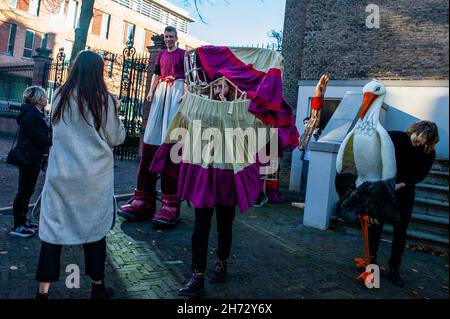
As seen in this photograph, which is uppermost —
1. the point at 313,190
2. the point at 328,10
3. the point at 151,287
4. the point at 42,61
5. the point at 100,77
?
the point at 328,10

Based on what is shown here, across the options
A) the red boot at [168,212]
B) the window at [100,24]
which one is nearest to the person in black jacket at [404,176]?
the red boot at [168,212]

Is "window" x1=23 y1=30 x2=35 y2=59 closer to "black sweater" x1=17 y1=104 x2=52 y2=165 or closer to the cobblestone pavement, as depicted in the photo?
the cobblestone pavement

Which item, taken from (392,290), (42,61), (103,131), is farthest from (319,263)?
(42,61)

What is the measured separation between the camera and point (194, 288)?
3.21m

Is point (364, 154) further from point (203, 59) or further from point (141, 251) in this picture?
point (141, 251)

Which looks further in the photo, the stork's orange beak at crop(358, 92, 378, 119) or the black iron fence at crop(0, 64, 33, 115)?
the black iron fence at crop(0, 64, 33, 115)

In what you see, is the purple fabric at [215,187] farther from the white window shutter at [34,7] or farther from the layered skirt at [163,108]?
the white window shutter at [34,7]

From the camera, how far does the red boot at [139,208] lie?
17.8 ft

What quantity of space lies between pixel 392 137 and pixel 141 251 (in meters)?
3.00

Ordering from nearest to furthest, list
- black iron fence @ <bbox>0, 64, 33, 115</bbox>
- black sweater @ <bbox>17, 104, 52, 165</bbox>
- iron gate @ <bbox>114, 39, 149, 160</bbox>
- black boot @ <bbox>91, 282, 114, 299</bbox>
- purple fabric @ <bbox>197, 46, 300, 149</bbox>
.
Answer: black boot @ <bbox>91, 282, 114, 299</bbox>
purple fabric @ <bbox>197, 46, 300, 149</bbox>
black sweater @ <bbox>17, 104, 52, 165</bbox>
iron gate @ <bbox>114, 39, 149, 160</bbox>
black iron fence @ <bbox>0, 64, 33, 115</bbox>

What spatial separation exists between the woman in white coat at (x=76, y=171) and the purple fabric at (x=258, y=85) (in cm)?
116

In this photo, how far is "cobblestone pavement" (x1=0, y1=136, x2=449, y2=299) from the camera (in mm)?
3398

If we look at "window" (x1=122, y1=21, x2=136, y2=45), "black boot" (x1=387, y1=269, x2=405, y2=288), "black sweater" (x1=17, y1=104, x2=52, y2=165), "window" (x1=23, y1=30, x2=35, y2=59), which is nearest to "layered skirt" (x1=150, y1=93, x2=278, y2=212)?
"black boot" (x1=387, y1=269, x2=405, y2=288)

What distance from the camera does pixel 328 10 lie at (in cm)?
1165
